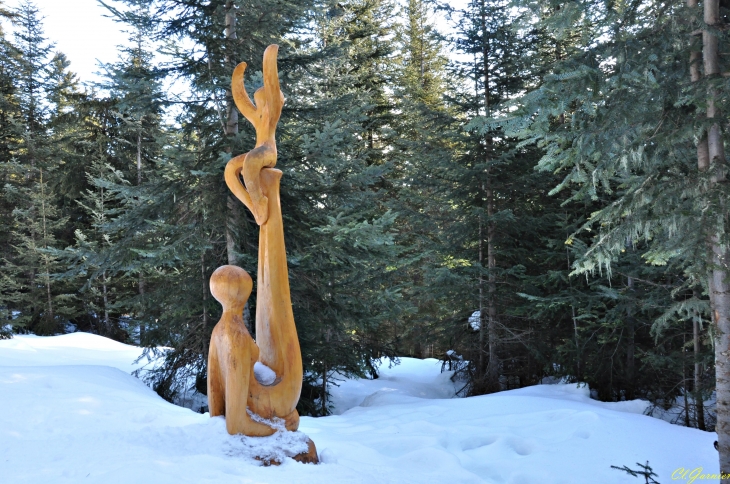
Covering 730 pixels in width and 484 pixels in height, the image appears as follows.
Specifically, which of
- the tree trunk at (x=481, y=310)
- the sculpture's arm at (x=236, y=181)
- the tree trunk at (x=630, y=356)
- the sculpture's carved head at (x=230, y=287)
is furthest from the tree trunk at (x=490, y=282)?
the sculpture's carved head at (x=230, y=287)

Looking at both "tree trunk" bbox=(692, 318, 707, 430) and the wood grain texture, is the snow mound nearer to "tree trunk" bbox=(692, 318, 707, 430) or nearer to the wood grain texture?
the wood grain texture

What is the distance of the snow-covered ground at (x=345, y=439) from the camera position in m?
2.52

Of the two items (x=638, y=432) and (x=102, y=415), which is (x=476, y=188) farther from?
(x=102, y=415)

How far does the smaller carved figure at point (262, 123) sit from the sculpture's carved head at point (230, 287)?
522mm

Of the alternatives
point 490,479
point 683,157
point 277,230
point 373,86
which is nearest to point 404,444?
point 490,479

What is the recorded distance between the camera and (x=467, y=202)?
33.2ft

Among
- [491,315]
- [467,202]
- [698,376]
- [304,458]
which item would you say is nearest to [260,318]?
[304,458]

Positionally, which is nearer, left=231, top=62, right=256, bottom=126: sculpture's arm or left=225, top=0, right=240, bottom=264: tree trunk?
left=231, top=62, right=256, bottom=126: sculpture's arm

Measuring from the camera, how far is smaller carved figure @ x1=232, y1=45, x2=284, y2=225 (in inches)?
138

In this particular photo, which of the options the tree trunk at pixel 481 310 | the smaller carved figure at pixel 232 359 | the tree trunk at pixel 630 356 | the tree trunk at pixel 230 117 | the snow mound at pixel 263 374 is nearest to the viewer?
the smaller carved figure at pixel 232 359

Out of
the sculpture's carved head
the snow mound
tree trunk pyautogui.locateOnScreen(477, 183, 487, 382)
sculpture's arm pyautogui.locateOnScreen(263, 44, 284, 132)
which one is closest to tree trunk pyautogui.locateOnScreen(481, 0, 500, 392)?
tree trunk pyautogui.locateOnScreen(477, 183, 487, 382)

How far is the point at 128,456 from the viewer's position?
101 inches

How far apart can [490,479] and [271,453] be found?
2.25 metres

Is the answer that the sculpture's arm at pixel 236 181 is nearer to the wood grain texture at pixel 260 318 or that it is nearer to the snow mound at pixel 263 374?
the wood grain texture at pixel 260 318
